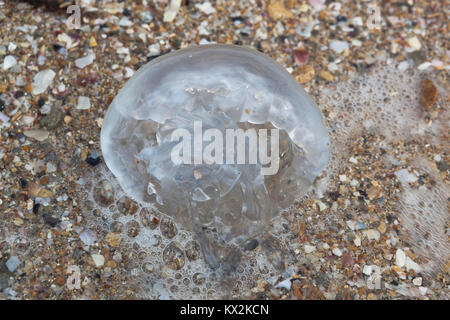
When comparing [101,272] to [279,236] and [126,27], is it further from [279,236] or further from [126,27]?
[126,27]

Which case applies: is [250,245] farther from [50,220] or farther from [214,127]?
[50,220]

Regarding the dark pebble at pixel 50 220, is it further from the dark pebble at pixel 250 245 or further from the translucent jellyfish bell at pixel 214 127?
the dark pebble at pixel 250 245

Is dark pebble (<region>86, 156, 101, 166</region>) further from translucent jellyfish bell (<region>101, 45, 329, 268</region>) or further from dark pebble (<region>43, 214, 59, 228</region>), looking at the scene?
dark pebble (<region>43, 214, 59, 228</region>)

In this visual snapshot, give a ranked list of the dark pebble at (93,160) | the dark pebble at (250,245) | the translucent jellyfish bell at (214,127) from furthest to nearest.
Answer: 1. the dark pebble at (93,160)
2. the dark pebble at (250,245)
3. the translucent jellyfish bell at (214,127)

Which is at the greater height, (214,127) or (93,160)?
(214,127)

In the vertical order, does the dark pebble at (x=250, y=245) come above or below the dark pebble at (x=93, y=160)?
below

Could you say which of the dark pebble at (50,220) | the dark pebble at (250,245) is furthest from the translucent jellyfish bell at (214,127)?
the dark pebble at (50,220)

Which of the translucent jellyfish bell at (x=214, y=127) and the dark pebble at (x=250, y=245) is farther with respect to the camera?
the dark pebble at (x=250, y=245)

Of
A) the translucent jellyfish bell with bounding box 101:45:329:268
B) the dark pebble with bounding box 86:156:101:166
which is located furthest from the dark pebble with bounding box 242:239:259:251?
the dark pebble with bounding box 86:156:101:166

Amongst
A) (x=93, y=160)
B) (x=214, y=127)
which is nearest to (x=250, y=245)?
(x=214, y=127)
